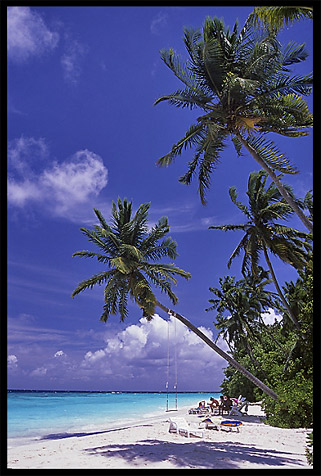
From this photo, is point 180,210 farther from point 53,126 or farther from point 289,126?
point 289,126

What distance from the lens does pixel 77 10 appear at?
7070 millimetres

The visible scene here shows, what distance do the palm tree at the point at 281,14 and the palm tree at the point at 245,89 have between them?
1.67 meters

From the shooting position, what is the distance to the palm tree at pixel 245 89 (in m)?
9.46

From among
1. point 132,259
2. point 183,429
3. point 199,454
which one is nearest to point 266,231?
point 132,259

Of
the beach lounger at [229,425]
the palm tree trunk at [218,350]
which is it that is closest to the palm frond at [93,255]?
the palm tree trunk at [218,350]

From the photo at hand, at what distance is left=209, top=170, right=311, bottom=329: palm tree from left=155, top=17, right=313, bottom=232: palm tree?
3706mm

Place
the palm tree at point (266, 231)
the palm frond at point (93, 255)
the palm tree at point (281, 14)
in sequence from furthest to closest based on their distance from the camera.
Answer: the palm frond at point (93, 255), the palm tree at point (266, 231), the palm tree at point (281, 14)

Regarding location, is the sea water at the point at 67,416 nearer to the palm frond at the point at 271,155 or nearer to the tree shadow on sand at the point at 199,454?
the tree shadow on sand at the point at 199,454

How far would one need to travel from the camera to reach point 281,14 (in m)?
7.26

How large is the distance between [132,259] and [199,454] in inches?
253

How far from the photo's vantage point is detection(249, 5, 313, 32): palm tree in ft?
23.5
